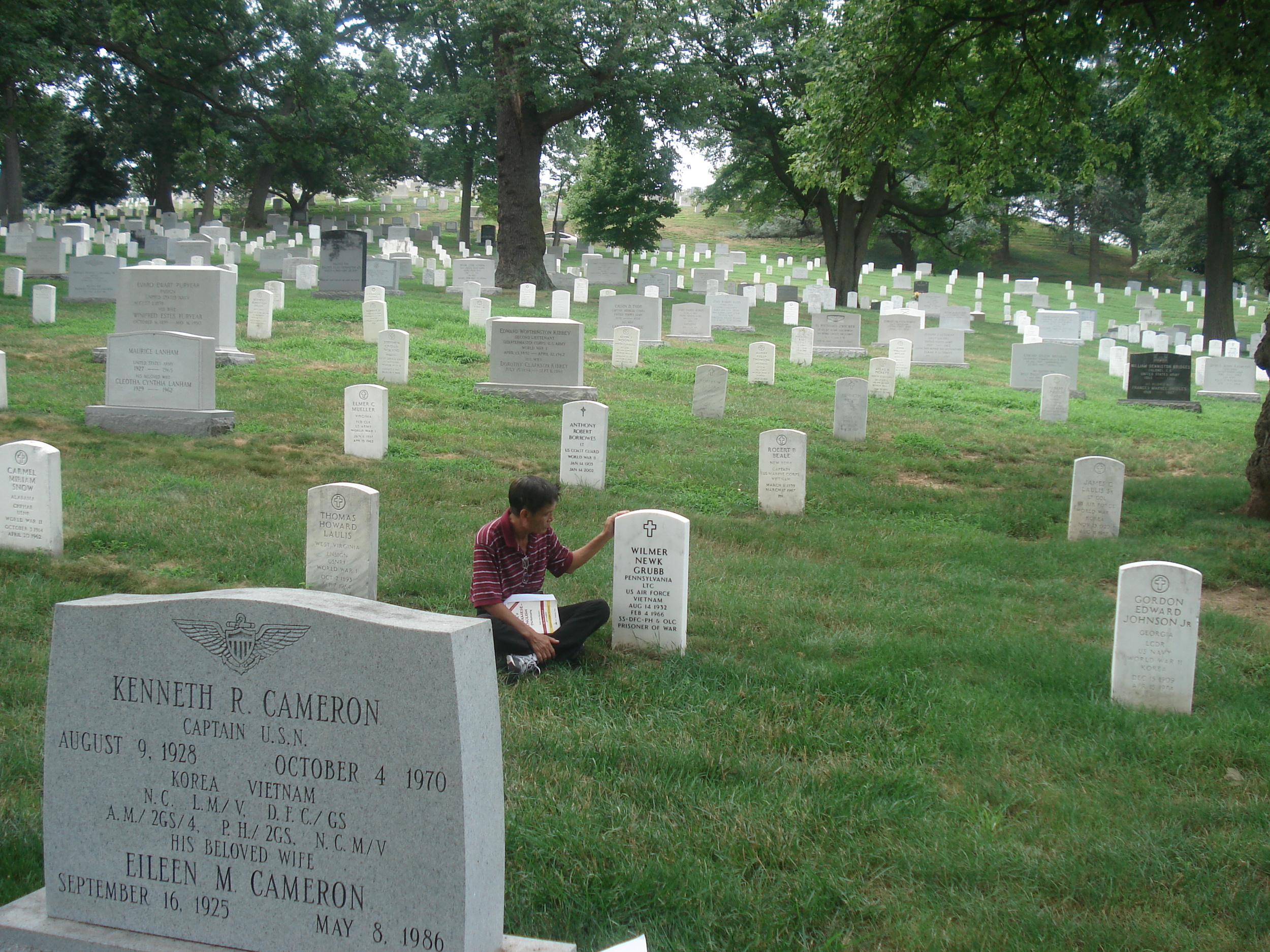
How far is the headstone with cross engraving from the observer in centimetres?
601

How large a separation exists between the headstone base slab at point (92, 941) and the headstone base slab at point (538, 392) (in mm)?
11527

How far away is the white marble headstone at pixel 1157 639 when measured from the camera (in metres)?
5.49

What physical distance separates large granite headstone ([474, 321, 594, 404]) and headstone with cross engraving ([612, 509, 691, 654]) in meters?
8.50

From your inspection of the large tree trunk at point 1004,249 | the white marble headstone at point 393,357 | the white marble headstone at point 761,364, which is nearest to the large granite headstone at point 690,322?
the white marble headstone at point 761,364

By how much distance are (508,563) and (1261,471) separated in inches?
307

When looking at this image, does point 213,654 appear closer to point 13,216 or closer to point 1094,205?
point 13,216

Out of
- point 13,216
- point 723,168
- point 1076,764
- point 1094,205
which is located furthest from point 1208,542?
point 1094,205

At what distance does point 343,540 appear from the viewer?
6699mm

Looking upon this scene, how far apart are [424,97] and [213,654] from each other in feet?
109

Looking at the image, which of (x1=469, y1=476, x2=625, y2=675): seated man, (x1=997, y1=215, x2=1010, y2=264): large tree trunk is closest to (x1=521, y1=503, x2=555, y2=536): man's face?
(x1=469, y1=476, x2=625, y2=675): seated man

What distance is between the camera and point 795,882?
3594mm

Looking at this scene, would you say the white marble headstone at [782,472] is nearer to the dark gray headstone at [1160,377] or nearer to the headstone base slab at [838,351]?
the dark gray headstone at [1160,377]

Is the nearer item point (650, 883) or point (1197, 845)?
point (650, 883)

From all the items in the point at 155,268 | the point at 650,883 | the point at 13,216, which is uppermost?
the point at 13,216
